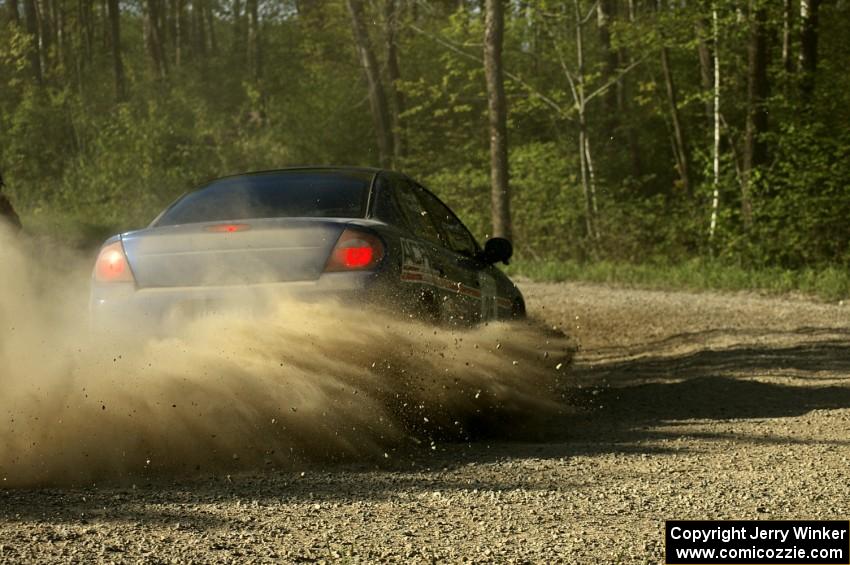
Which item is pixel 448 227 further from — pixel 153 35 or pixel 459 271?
pixel 153 35

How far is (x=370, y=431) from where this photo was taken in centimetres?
662

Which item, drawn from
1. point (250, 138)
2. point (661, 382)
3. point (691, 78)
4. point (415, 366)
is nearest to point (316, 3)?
point (250, 138)

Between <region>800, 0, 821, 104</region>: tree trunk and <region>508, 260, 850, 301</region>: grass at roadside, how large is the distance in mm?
4346

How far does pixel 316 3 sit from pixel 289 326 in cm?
4543

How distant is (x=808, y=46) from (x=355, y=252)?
66.8ft

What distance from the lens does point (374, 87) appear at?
39469mm

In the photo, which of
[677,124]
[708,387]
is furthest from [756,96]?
[708,387]

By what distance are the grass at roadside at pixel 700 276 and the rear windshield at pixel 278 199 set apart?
480 inches

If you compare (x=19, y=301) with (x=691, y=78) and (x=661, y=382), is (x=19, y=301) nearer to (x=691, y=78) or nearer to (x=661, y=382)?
(x=661, y=382)

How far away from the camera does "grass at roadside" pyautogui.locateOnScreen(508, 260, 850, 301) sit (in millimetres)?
19250

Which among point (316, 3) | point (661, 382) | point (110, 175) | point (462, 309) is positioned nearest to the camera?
point (462, 309)

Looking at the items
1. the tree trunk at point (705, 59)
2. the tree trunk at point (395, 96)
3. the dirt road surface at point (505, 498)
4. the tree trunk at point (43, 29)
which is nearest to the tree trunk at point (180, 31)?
the tree trunk at point (43, 29)

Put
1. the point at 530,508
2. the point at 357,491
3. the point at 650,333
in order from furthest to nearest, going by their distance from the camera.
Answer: the point at 650,333, the point at 357,491, the point at 530,508

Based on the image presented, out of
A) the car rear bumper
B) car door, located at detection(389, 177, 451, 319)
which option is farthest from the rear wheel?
the car rear bumper
